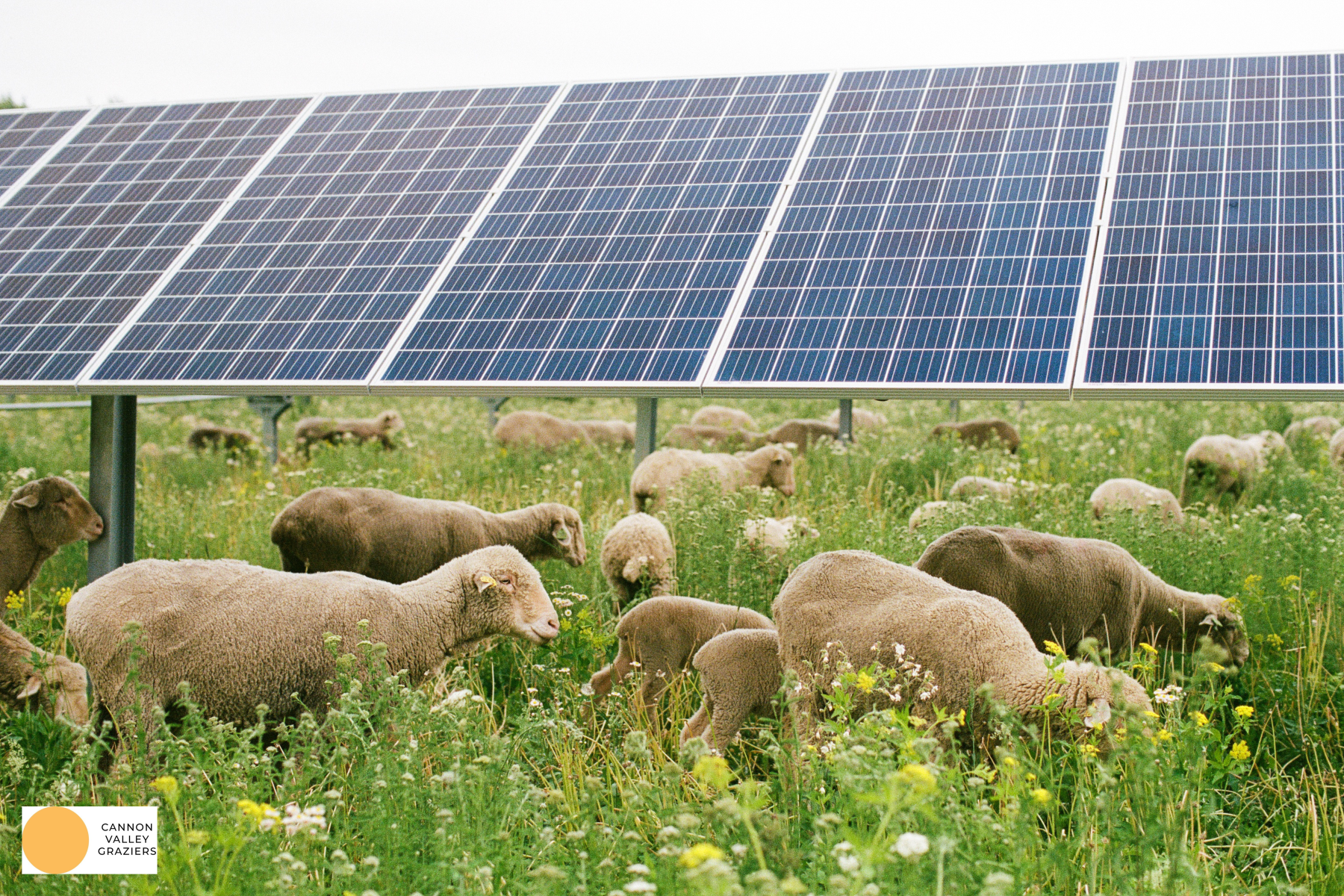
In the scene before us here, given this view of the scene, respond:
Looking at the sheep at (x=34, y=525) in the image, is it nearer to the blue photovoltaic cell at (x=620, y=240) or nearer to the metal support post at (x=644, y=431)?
the blue photovoltaic cell at (x=620, y=240)

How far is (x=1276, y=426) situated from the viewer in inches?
790

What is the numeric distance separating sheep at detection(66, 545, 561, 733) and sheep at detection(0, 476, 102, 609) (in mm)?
2251

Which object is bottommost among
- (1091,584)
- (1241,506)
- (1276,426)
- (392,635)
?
(1276,426)

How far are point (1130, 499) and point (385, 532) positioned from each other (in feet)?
20.8

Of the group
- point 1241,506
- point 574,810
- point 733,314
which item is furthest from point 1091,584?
point 1241,506

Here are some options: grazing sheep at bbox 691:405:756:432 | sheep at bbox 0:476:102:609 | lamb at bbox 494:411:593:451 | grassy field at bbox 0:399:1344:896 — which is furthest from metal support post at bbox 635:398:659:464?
grazing sheep at bbox 691:405:756:432

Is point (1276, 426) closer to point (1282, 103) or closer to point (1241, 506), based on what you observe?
point (1241, 506)

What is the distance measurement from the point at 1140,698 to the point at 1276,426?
1814 centimetres

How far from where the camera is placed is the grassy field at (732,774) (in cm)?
338

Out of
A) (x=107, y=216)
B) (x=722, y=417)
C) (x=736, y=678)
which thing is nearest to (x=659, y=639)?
(x=736, y=678)

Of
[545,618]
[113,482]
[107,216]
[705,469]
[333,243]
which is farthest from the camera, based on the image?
[705,469]

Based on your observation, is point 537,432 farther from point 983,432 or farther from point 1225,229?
point 1225,229

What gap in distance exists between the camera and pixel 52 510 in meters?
7.63

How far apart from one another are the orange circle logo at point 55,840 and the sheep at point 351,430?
14.2 m
